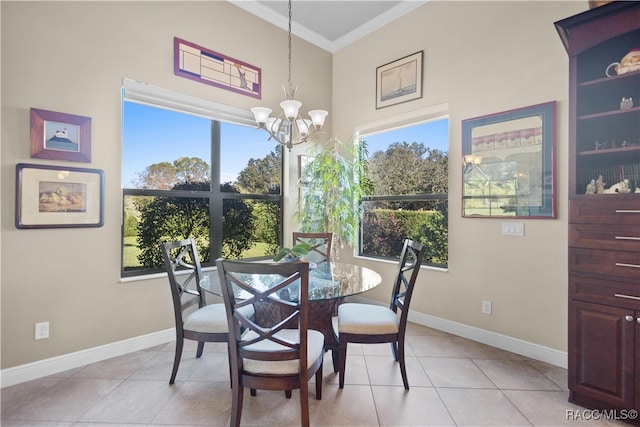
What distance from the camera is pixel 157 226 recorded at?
119 inches

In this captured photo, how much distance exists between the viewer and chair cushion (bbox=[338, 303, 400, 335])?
2.12 metres

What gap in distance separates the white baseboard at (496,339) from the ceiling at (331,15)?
3.46 meters

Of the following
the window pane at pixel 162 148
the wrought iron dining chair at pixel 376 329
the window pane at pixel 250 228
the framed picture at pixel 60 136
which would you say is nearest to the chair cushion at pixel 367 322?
the wrought iron dining chair at pixel 376 329

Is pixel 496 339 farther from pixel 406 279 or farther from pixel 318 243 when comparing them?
pixel 318 243

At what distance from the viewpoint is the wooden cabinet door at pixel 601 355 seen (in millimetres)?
1787

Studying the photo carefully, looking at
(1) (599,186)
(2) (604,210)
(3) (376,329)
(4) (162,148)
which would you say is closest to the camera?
(2) (604,210)

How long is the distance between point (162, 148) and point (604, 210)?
359 cm

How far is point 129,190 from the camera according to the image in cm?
282

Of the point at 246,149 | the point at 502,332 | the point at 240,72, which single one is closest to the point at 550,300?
the point at 502,332

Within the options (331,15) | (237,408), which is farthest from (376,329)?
(331,15)

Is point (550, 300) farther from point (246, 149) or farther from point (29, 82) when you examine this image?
point (29, 82)

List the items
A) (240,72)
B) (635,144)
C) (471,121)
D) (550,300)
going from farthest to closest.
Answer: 1. (240,72)
2. (471,121)
3. (550,300)
4. (635,144)

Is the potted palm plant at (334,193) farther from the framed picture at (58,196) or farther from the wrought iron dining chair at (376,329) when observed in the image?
the framed picture at (58,196)

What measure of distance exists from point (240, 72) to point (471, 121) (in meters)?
2.51
